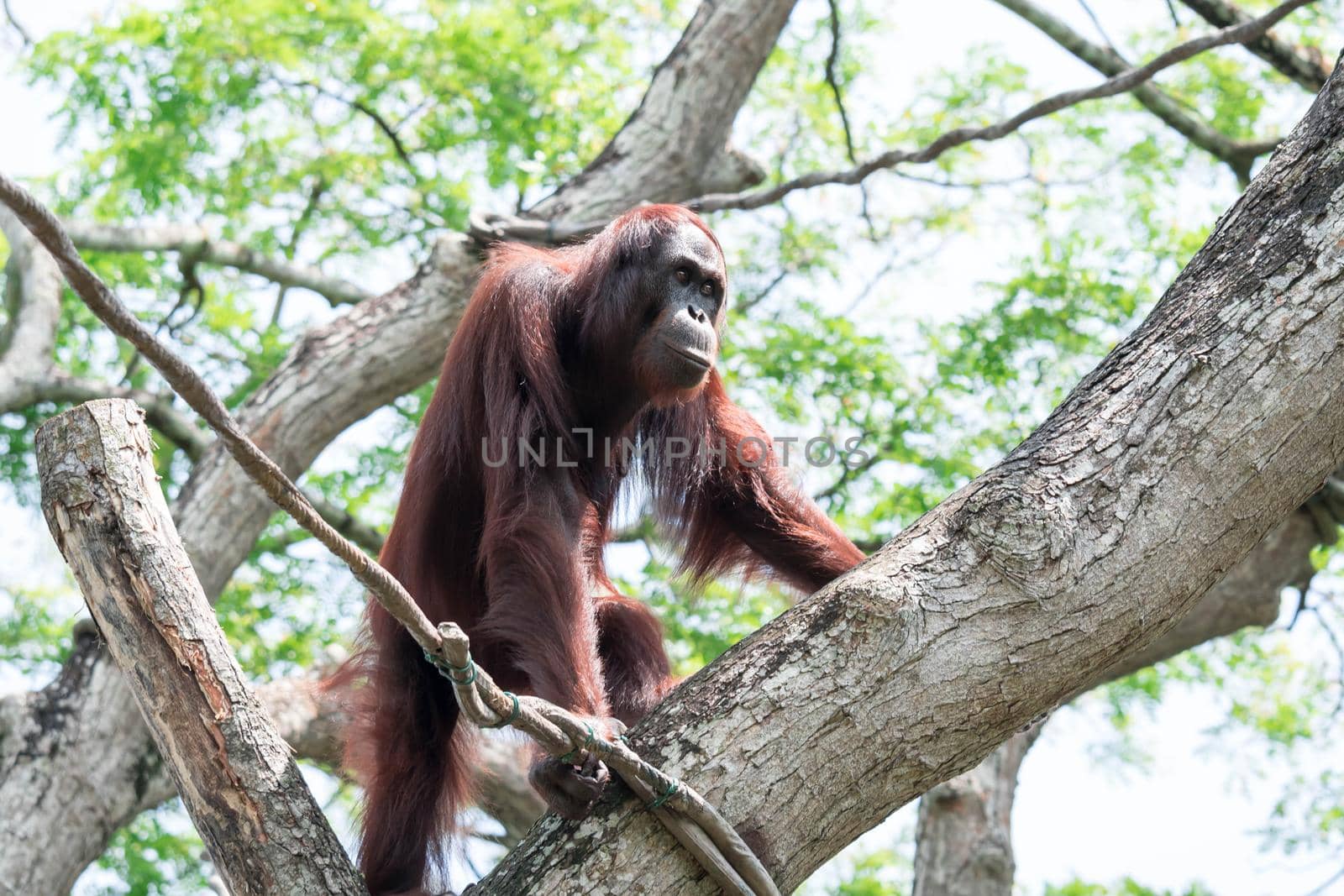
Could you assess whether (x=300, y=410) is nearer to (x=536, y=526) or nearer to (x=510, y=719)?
(x=536, y=526)

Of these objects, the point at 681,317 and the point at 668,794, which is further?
the point at 681,317

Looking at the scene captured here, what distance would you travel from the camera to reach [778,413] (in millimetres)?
8039

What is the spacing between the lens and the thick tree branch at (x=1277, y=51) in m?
7.52

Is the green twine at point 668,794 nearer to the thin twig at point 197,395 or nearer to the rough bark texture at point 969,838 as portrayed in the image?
the thin twig at point 197,395

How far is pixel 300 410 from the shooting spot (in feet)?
21.3

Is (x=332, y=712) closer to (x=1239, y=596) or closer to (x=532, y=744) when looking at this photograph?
(x=532, y=744)

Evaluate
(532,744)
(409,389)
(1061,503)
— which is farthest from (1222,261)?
(409,389)

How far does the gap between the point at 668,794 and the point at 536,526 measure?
1.30 m

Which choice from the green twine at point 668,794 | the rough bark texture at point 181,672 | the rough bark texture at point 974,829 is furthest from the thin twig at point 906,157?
the green twine at point 668,794

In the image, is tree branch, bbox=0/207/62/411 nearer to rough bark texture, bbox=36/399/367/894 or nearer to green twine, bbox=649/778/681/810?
rough bark texture, bbox=36/399/367/894

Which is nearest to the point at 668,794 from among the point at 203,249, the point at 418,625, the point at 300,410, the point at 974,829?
the point at 418,625

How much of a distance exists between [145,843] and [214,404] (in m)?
7.72

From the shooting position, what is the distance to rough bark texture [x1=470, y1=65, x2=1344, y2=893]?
277 centimetres

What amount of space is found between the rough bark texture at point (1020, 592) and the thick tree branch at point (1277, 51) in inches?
203
